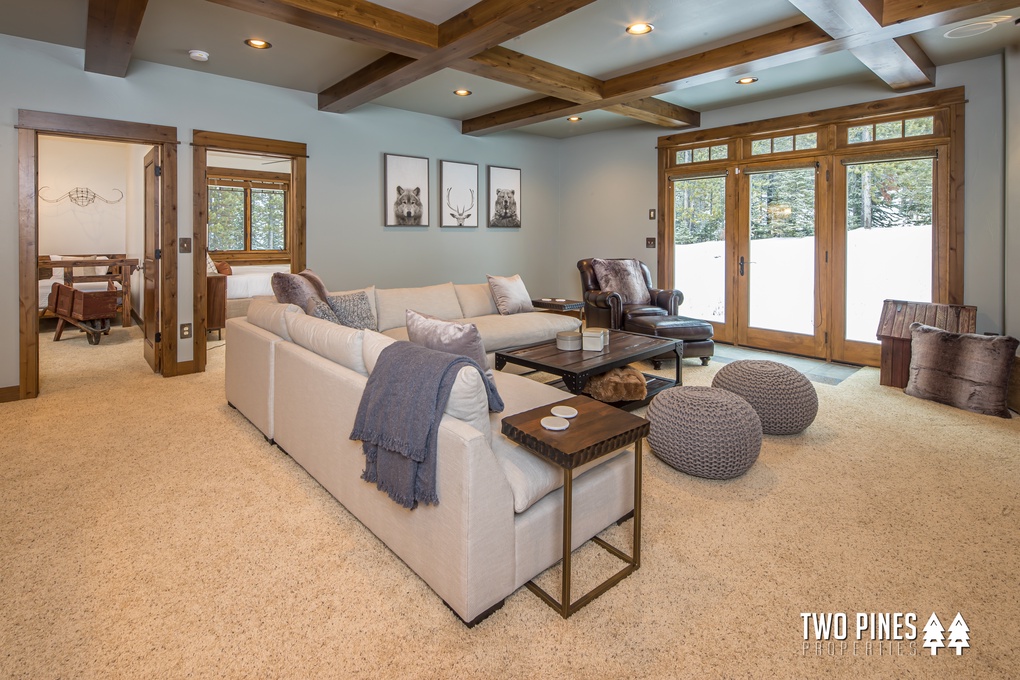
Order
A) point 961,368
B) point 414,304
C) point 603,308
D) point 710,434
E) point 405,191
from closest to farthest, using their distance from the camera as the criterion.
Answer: point 710,434, point 961,368, point 414,304, point 603,308, point 405,191

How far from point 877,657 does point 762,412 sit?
1.83m

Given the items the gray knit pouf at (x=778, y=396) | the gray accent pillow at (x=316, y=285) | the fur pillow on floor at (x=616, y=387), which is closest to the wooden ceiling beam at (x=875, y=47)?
the gray knit pouf at (x=778, y=396)

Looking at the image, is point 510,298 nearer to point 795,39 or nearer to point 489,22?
point 489,22

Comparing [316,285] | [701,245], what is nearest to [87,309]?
[316,285]

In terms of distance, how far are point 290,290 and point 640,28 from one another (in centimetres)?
292

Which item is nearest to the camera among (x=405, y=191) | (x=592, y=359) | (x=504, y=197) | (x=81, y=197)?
(x=592, y=359)

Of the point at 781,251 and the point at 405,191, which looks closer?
the point at 781,251

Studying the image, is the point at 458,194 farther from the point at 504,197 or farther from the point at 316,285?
the point at 316,285

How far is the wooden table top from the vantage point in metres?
1.72

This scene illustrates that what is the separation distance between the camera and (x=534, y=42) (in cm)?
402

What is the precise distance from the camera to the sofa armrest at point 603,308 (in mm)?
5523

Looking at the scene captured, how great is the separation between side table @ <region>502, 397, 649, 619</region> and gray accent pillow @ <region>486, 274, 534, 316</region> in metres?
3.30

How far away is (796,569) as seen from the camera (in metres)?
2.04

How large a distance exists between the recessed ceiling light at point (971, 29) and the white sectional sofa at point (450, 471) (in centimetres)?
380
